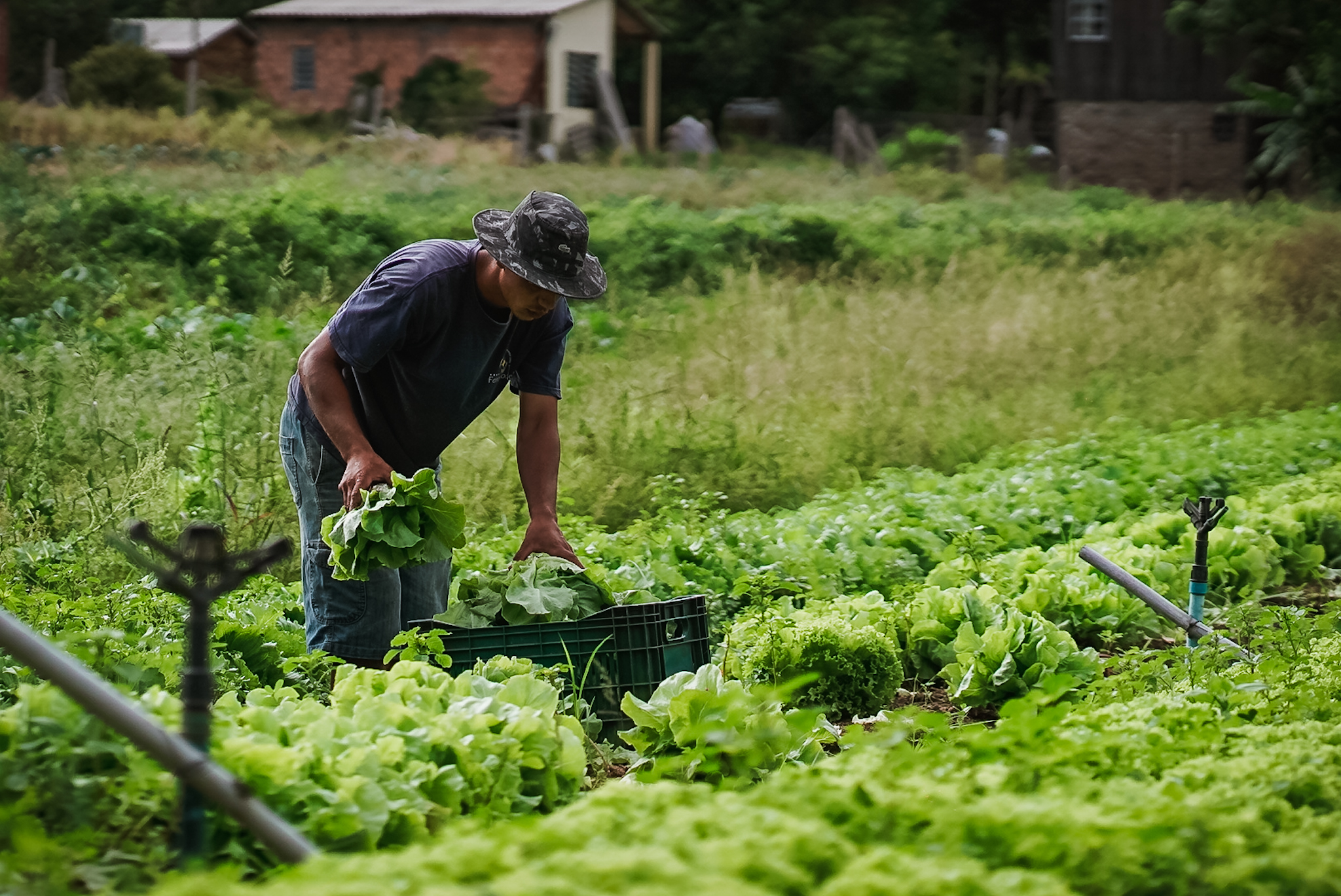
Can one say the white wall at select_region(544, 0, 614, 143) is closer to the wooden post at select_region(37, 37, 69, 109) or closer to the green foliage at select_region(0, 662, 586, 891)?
the wooden post at select_region(37, 37, 69, 109)

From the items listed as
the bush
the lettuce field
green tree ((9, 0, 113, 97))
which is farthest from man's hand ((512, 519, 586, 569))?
green tree ((9, 0, 113, 97))

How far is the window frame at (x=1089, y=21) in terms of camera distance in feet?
104

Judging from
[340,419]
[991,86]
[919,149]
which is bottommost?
[340,419]

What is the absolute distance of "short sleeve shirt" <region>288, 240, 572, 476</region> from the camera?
4.22 meters

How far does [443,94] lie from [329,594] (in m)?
29.1

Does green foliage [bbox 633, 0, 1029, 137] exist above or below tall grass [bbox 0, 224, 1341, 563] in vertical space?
above

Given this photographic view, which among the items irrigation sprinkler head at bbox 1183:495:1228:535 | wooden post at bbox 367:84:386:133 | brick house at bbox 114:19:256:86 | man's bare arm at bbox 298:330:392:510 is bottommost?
irrigation sprinkler head at bbox 1183:495:1228:535

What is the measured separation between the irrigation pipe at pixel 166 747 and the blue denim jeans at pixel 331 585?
1.97m

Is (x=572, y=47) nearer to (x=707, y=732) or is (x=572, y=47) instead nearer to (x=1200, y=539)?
(x=1200, y=539)

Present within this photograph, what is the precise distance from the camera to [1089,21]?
32.3m

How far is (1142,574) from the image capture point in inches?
235

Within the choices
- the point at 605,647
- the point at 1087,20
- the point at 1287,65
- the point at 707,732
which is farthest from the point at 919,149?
the point at 707,732

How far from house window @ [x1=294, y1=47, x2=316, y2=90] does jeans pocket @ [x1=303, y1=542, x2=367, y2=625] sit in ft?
108

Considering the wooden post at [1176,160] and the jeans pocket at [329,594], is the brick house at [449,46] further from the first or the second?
the jeans pocket at [329,594]
